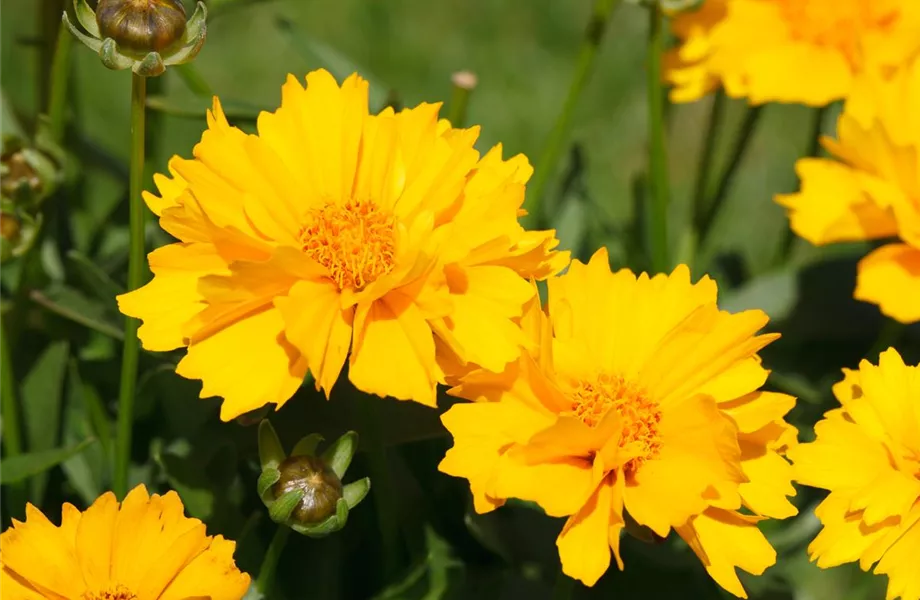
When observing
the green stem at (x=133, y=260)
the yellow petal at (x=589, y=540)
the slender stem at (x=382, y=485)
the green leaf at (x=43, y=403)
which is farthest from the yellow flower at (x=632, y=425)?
the green leaf at (x=43, y=403)

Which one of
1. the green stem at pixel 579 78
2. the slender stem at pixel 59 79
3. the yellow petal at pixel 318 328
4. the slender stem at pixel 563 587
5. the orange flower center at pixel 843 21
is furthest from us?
the orange flower center at pixel 843 21

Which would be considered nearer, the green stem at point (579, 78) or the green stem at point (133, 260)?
the green stem at point (133, 260)

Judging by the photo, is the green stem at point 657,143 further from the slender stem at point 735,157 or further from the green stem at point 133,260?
the green stem at point 133,260

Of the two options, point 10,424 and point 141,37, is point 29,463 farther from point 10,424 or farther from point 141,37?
point 141,37

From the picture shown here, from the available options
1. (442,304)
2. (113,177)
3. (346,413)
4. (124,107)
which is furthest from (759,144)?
(442,304)

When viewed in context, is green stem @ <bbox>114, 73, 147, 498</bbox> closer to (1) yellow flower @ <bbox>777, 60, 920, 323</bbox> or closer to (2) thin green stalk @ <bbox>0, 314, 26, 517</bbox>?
(2) thin green stalk @ <bbox>0, 314, 26, 517</bbox>

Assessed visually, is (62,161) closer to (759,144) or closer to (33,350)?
(33,350)
